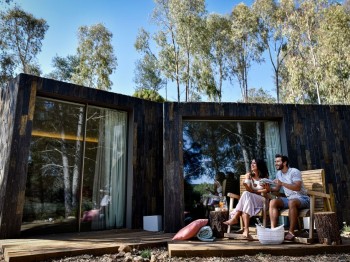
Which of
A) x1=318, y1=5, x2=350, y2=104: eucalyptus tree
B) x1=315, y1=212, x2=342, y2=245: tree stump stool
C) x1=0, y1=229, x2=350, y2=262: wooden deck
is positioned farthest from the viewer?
x1=318, y1=5, x2=350, y2=104: eucalyptus tree

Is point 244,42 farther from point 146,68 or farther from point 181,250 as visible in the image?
point 181,250

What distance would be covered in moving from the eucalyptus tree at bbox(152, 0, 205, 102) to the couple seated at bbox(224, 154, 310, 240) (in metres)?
13.0

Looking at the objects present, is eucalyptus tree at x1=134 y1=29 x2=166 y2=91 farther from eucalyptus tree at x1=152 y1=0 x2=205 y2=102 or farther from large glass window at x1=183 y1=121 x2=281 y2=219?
large glass window at x1=183 y1=121 x2=281 y2=219

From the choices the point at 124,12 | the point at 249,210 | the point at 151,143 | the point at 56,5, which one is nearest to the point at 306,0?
the point at 124,12

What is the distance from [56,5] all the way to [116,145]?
21.7 feet

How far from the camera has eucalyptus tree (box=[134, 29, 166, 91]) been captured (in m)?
17.7

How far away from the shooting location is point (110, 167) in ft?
15.8

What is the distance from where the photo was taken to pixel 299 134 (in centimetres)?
492

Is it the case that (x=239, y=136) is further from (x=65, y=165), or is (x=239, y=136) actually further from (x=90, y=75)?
(x=90, y=75)


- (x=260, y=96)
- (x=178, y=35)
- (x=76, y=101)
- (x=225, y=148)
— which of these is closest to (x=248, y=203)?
(x=225, y=148)

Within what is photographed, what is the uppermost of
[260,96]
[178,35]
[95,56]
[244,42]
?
[244,42]

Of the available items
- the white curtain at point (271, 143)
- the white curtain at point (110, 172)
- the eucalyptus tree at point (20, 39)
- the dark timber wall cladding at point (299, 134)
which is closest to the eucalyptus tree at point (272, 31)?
the eucalyptus tree at point (20, 39)

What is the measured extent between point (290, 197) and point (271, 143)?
1884 mm

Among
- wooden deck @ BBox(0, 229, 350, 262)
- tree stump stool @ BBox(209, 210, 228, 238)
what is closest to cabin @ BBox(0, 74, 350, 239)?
tree stump stool @ BBox(209, 210, 228, 238)
